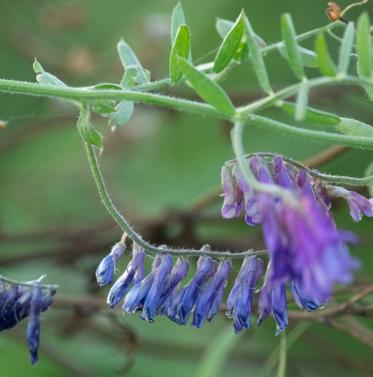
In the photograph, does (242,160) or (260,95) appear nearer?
(242,160)

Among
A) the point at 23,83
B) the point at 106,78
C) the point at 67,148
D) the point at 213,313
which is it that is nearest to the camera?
the point at 23,83

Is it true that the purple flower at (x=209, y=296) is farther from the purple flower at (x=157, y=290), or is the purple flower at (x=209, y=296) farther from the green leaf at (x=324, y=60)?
the green leaf at (x=324, y=60)

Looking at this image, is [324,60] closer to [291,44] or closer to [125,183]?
[291,44]

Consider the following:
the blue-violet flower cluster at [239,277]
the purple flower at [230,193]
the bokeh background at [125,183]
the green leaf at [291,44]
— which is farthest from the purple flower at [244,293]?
the bokeh background at [125,183]

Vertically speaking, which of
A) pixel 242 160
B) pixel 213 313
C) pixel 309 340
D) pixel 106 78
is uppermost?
pixel 242 160

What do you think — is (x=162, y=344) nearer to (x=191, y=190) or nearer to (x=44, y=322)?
(x=44, y=322)

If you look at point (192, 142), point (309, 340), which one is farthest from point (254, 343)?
point (192, 142)

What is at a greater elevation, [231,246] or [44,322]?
[231,246]

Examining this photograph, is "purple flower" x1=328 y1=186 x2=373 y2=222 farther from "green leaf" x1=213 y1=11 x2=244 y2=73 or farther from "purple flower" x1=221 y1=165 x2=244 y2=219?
"green leaf" x1=213 y1=11 x2=244 y2=73
